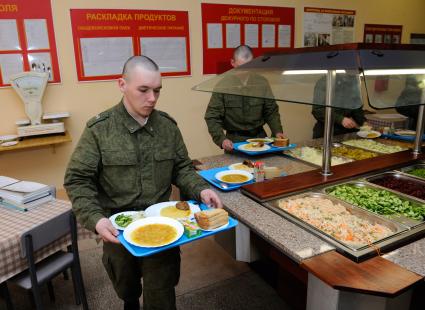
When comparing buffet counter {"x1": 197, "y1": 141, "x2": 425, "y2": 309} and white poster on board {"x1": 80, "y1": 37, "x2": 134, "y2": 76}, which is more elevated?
white poster on board {"x1": 80, "y1": 37, "x2": 134, "y2": 76}

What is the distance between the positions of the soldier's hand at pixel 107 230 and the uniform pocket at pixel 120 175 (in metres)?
0.27

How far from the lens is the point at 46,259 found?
2.08 metres

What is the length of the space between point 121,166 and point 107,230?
37cm

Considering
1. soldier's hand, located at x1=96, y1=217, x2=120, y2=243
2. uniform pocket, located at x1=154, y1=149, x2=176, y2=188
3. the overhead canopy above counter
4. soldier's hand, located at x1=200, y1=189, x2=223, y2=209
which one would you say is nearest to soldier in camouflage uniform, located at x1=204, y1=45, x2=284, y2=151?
the overhead canopy above counter

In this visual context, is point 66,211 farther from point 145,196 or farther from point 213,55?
point 213,55

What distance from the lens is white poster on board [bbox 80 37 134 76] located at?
357 centimetres

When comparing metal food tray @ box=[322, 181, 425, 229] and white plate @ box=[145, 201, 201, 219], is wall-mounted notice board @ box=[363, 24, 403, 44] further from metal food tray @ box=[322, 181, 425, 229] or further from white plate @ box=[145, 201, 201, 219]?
white plate @ box=[145, 201, 201, 219]

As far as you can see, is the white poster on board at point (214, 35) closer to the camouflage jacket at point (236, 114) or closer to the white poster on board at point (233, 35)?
the white poster on board at point (233, 35)

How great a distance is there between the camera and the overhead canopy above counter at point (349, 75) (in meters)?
1.45

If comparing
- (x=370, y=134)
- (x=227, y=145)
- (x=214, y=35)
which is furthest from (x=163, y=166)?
(x=214, y=35)

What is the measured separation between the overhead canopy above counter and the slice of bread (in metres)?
0.66

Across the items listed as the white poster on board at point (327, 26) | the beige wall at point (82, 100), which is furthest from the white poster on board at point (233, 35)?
the white poster on board at point (327, 26)

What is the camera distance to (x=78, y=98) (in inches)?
143

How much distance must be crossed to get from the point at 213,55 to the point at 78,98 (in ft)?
5.66
